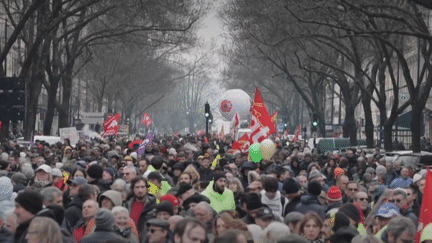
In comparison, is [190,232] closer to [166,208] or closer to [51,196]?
[166,208]

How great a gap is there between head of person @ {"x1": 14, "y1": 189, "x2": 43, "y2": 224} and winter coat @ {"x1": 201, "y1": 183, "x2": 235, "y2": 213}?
12.9 feet

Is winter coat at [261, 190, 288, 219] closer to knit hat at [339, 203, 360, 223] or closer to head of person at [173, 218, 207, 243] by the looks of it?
knit hat at [339, 203, 360, 223]

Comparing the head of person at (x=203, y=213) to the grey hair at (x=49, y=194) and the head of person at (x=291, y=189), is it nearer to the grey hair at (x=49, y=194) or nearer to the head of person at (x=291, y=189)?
the grey hair at (x=49, y=194)

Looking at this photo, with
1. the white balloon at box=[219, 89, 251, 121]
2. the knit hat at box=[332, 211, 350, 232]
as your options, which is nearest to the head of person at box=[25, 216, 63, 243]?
the knit hat at box=[332, 211, 350, 232]

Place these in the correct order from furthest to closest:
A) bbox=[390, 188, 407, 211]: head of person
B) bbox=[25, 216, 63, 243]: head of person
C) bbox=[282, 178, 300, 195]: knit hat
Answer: bbox=[282, 178, 300, 195]: knit hat → bbox=[390, 188, 407, 211]: head of person → bbox=[25, 216, 63, 243]: head of person

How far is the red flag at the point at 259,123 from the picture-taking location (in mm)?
23772

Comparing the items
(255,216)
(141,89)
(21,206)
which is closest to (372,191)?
(255,216)

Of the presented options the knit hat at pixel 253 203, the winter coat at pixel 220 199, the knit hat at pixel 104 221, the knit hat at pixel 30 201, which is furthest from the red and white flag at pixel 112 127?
the knit hat at pixel 104 221

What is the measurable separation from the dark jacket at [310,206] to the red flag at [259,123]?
11.8 metres

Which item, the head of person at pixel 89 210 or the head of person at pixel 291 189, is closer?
the head of person at pixel 89 210

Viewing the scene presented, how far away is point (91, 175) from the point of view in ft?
43.4

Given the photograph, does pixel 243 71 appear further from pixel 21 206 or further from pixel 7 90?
pixel 21 206

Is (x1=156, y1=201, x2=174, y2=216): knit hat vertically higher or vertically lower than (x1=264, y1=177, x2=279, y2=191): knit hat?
lower

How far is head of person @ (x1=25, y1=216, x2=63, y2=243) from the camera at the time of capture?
702 centimetres
